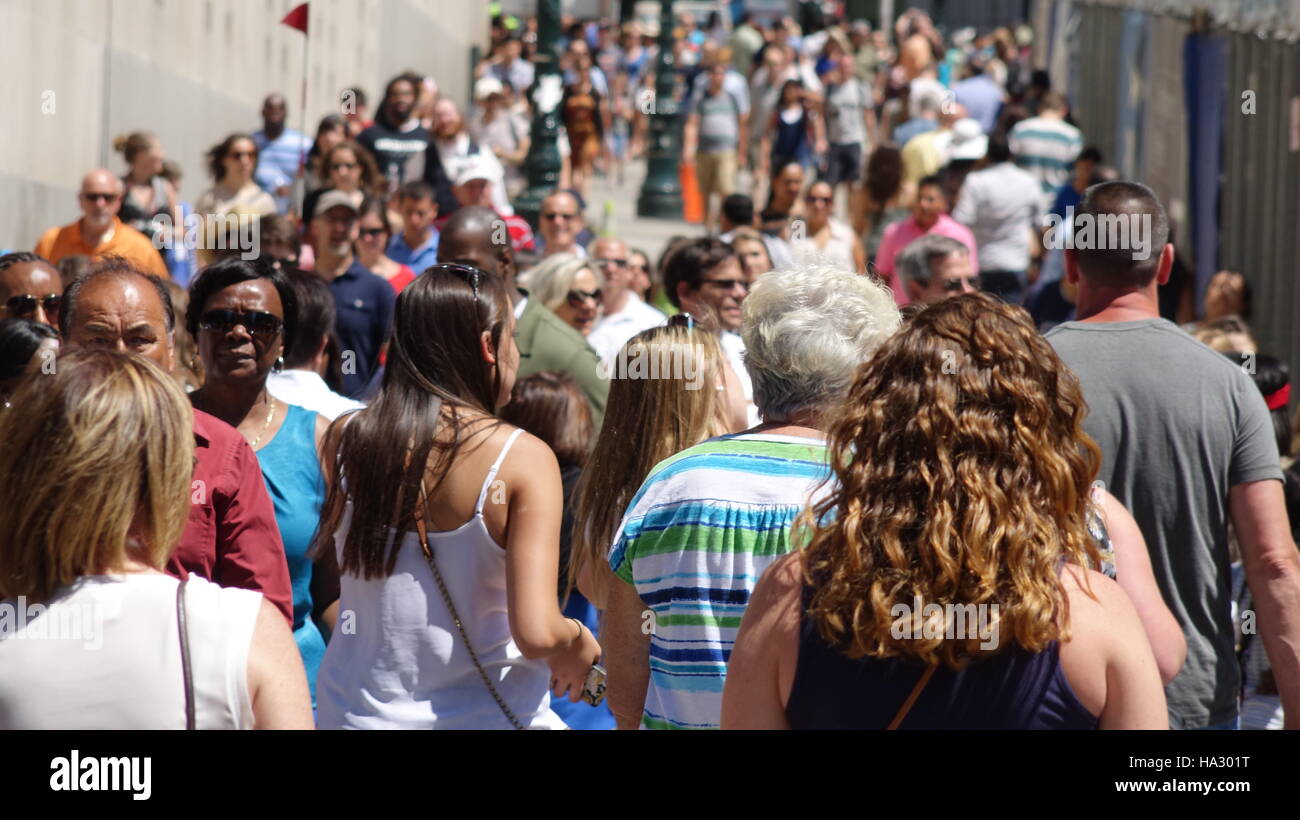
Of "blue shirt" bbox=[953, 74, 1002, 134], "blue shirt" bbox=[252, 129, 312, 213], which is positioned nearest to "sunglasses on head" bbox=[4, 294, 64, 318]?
"blue shirt" bbox=[252, 129, 312, 213]

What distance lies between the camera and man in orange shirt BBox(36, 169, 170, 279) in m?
8.81

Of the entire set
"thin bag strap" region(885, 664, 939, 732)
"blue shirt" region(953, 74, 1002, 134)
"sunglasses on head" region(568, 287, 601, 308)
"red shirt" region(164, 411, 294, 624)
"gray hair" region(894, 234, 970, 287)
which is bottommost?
"thin bag strap" region(885, 664, 939, 732)

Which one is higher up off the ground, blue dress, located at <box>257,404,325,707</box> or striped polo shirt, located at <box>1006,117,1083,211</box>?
striped polo shirt, located at <box>1006,117,1083,211</box>

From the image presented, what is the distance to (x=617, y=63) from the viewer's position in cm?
2670

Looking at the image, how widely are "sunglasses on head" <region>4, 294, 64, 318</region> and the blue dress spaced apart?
1890 mm

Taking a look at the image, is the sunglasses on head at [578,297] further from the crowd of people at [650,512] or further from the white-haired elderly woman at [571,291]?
the crowd of people at [650,512]

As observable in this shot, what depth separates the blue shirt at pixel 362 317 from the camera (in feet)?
25.6

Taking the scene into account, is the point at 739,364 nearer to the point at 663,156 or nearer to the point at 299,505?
the point at 299,505

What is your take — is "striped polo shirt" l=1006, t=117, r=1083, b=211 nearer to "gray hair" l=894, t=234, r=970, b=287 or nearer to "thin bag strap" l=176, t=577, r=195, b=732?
"gray hair" l=894, t=234, r=970, b=287
